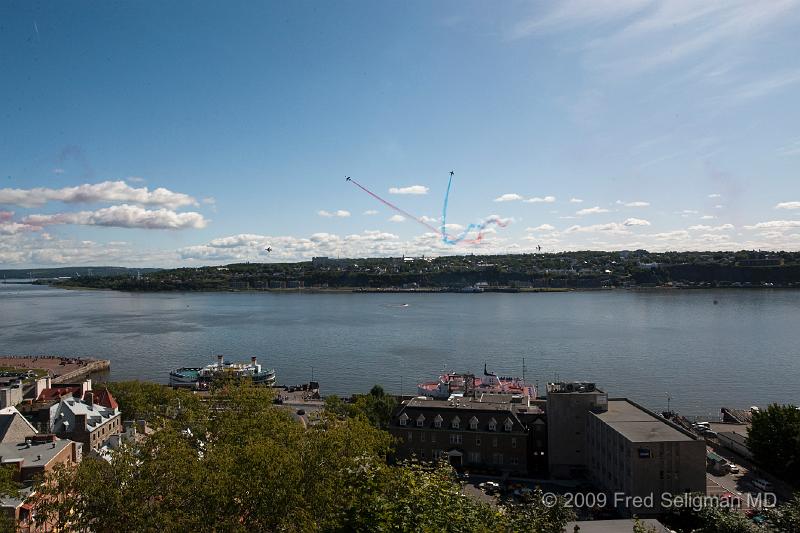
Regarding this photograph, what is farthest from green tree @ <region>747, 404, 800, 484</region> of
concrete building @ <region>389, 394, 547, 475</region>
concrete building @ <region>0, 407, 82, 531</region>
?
concrete building @ <region>0, 407, 82, 531</region>

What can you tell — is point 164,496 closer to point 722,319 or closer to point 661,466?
point 661,466

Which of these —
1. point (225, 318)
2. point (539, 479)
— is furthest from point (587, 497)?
point (225, 318)

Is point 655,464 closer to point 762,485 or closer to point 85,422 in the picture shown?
point 762,485

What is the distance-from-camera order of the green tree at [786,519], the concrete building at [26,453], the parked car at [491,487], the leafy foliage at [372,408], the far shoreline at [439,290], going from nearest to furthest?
1. the green tree at [786,519]
2. the concrete building at [26,453]
3. the parked car at [491,487]
4. the leafy foliage at [372,408]
5. the far shoreline at [439,290]

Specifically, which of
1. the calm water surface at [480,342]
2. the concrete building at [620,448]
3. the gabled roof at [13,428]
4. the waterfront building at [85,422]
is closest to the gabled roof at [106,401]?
the waterfront building at [85,422]

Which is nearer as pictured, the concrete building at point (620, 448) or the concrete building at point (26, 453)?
the concrete building at point (26, 453)

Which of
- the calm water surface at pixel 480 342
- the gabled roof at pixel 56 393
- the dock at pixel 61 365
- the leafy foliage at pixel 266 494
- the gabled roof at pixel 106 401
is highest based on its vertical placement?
the leafy foliage at pixel 266 494

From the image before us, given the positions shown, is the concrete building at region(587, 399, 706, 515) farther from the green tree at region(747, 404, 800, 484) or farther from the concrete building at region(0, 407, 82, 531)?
the concrete building at region(0, 407, 82, 531)

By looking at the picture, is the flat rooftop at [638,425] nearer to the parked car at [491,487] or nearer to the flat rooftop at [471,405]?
the flat rooftop at [471,405]
